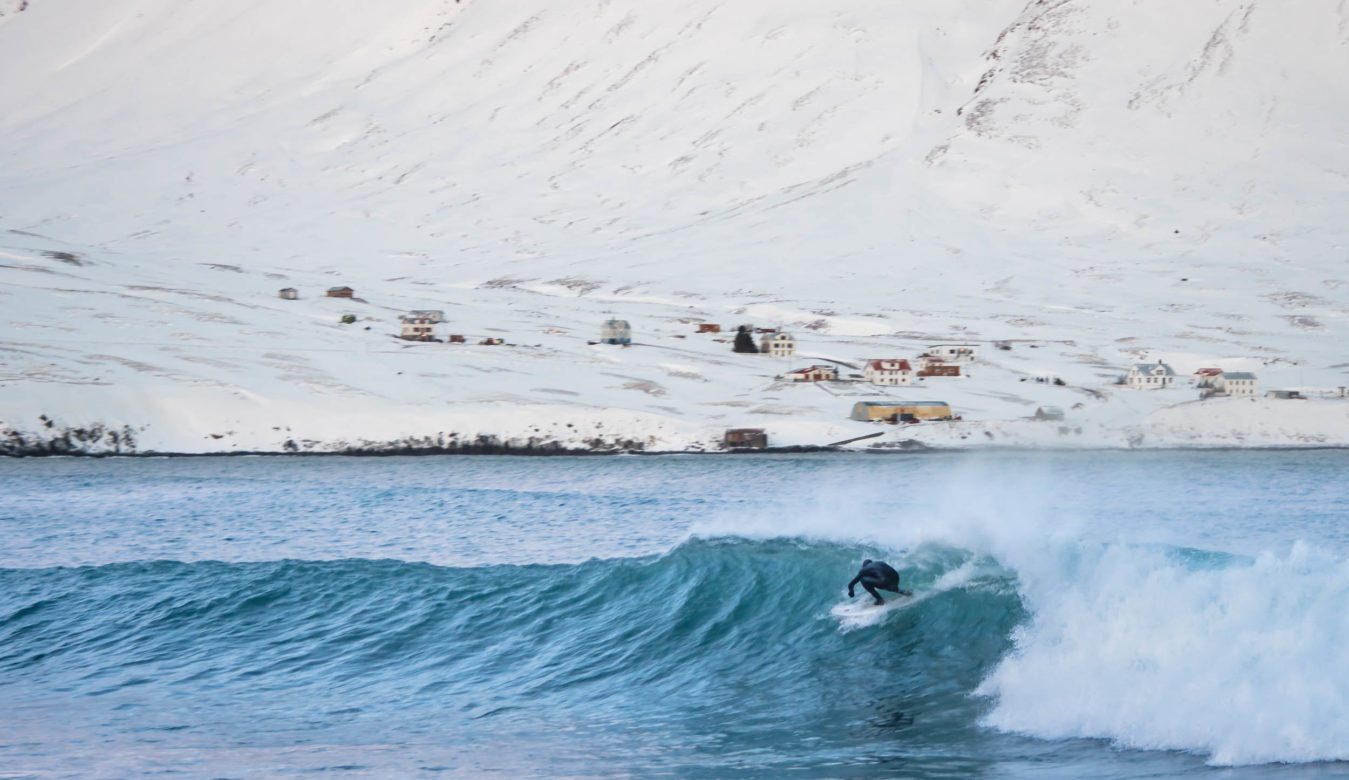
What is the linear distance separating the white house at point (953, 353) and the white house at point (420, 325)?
33516 mm

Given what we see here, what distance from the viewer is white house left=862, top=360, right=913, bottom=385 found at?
301 ft

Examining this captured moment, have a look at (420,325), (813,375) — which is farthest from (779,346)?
(420,325)

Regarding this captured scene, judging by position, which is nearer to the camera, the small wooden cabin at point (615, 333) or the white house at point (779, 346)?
the white house at point (779, 346)

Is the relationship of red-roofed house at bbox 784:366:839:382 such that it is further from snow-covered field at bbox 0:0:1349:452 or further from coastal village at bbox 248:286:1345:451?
snow-covered field at bbox 0:0:1349:452

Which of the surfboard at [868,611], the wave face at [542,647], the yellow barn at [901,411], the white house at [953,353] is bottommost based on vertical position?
the wave face at [542,647]

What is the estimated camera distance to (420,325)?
356 feet

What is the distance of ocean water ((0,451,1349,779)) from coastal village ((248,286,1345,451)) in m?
41.5

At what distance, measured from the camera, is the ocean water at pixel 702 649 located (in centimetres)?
1563

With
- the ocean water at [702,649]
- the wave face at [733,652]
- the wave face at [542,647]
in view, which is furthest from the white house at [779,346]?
the wave face at [733,652]

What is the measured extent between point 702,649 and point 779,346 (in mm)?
83326

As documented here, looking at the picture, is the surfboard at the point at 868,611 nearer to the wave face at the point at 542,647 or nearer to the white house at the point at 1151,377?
the wave face at the point at 542,647

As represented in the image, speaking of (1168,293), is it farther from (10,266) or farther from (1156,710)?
(1156,710)

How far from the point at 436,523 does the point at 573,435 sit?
4002 centimetres

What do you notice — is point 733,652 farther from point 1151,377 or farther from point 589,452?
point 1151,377
